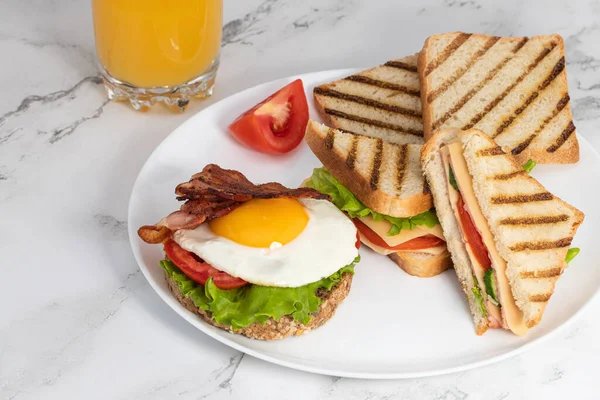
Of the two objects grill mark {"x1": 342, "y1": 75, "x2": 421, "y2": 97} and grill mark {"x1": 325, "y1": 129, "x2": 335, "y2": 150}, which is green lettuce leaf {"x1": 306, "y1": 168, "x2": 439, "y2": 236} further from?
grill mark {"x1": 342, "y1": 75, "x2": 421, "y2": 97}

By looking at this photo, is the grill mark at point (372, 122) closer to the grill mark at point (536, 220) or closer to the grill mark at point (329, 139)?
the grill mark at point (329, 139)

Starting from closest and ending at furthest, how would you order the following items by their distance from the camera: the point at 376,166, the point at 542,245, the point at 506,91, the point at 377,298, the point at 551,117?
the point at 542,245 → the point at 377,298 → the point at 376,166 → the point at 551,117 → the point at 506,91

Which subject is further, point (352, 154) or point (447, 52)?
point (447, 52)

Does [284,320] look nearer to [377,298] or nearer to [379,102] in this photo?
[377,298]

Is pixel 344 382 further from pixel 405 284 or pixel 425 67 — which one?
pixel 425 67

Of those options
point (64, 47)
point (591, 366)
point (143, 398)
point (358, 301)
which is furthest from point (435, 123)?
point (64, 47)

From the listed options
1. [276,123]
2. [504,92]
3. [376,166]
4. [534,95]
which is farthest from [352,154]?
[534,95]
